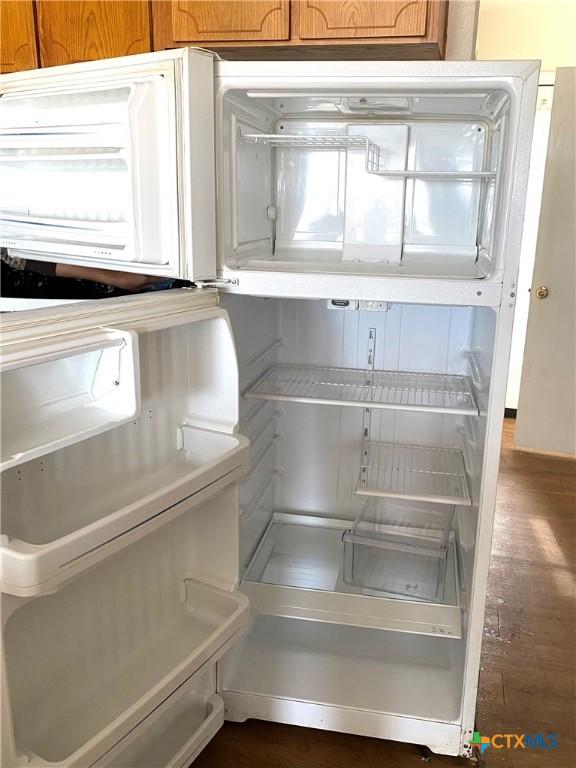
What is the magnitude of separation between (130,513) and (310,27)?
1308 millimetres

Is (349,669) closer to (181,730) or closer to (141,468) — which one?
(181,730)

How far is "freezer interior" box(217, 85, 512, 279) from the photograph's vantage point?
63.8 inches

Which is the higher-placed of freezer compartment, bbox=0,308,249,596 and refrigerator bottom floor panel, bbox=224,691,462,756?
freezer compartment, bbox=0,308,249,596

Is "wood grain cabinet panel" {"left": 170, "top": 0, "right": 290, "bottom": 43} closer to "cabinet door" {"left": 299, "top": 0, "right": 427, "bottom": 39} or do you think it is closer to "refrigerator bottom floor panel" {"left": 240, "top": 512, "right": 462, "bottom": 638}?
"cabinet door" {"left": 299, "top": 0, "right": 427, "bottom": 39}

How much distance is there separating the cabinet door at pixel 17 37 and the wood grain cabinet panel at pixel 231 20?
1.52ft

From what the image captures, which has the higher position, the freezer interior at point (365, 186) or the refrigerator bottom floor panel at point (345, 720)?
the freezer interior at point (365, 186)

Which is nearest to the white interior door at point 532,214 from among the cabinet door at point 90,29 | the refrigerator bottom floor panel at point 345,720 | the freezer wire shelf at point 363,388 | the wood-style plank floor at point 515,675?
the wood-style plank floor at point 515,675

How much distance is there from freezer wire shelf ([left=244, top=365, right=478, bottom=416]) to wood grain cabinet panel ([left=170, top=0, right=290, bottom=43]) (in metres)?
0.96

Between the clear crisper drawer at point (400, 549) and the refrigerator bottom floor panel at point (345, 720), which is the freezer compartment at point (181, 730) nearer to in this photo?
the refrigerator bottom floor panel at point (345, 720)

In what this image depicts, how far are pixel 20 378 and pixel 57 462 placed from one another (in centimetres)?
18

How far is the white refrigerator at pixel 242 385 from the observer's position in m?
1.12

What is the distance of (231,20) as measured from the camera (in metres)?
1.63

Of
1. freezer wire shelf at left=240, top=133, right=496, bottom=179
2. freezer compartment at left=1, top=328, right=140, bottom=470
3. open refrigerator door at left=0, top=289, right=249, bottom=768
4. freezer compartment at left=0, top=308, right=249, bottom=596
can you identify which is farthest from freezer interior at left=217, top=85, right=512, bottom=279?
freezer compartment at left=1, top=328, right=140, bottom=470

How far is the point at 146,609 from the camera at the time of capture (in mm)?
1442
